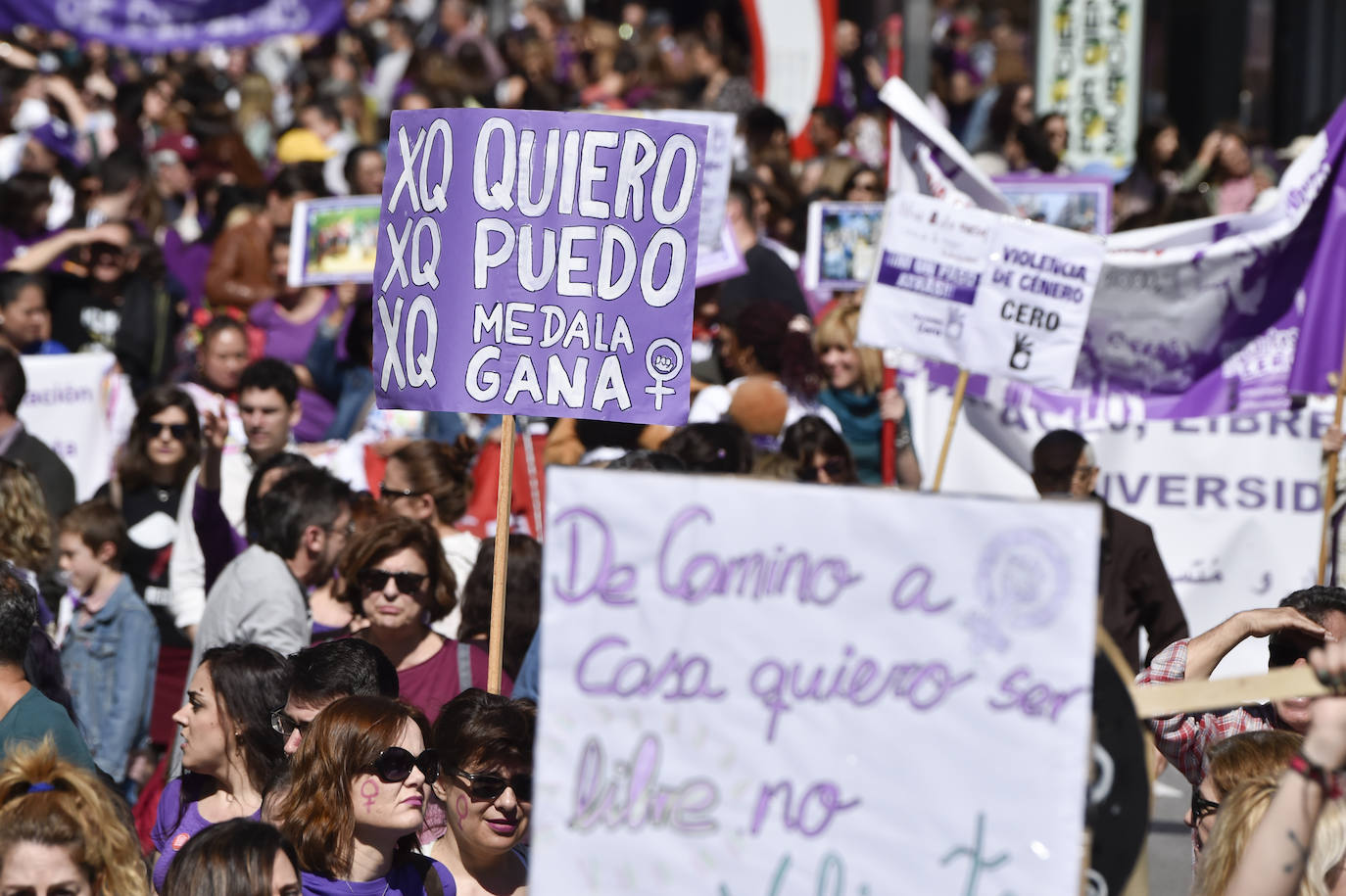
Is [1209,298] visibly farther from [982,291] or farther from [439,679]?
[439,679]

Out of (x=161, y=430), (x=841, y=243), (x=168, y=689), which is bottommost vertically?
(x=168, y=689)

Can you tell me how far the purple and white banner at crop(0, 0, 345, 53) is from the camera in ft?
48.2

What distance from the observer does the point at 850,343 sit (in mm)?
8078

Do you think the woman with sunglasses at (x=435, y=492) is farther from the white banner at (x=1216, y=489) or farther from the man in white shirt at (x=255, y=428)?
the white banner at (x=1216, y=489)

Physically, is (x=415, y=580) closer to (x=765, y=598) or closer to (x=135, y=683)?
(x=135, y=683)

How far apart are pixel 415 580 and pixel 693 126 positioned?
1.56m

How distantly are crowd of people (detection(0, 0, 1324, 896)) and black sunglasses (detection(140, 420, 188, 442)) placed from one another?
0.03ft

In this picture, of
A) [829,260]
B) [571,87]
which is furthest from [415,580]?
[571,87]

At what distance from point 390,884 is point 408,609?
1462 millimetres

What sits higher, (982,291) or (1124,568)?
(982,291)

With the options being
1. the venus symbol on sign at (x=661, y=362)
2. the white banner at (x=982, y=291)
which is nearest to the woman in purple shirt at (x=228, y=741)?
the venus symbol on sign at (x=661, y=362)

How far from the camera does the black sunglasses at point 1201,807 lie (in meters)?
3.96

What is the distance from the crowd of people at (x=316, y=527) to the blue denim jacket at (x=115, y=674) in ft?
0.04

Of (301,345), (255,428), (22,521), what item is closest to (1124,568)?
(255,428)
